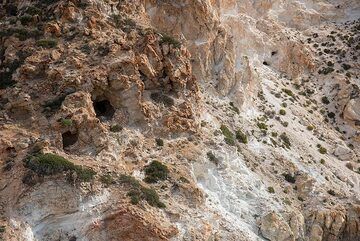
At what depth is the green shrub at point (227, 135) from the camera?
32.2m

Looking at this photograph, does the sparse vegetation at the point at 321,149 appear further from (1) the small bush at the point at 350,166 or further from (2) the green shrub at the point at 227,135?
(2) the green shrub at the point at 227,135

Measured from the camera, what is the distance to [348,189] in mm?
35625

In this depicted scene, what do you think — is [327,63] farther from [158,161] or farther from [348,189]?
[158,161]

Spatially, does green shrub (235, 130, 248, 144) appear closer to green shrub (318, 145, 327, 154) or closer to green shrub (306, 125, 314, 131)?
green shrub (318, 145, 327, 154)

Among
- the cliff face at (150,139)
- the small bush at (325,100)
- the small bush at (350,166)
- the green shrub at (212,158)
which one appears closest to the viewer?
the cliff face at (150,139)

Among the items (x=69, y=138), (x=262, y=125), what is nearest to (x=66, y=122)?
(x=69, y=138)

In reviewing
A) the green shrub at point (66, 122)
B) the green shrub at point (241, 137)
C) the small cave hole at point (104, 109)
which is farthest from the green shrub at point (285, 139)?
the green shrub at point (66, 122)

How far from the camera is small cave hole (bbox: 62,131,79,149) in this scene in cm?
2677

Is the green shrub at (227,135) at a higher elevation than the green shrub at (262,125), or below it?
higher

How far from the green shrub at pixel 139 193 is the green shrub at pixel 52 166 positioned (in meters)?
1.72

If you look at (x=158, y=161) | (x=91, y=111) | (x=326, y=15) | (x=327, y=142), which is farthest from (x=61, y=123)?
(x=326, y=15)

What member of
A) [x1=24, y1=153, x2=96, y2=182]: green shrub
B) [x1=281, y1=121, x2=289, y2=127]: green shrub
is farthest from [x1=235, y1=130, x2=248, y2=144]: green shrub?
[x1=24, y1=153, x2=96, y2=182]: green shrub

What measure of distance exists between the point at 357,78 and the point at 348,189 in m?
17.3

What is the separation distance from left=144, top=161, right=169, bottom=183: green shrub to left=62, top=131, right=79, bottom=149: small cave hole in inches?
155
